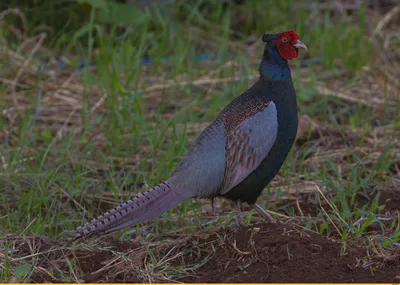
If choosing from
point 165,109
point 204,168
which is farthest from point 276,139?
point 165,109

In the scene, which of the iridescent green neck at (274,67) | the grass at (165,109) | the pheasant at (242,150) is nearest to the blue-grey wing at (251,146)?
the pheasant at (242,150)

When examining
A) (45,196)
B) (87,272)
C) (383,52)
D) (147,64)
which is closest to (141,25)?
(147,64)

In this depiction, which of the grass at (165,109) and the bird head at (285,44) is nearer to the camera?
the bird head at (285,44)

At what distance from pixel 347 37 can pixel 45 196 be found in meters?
3.39

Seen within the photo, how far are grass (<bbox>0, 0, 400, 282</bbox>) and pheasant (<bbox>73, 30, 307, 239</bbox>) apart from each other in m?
0.36

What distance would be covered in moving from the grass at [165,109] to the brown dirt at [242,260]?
7.4 inches

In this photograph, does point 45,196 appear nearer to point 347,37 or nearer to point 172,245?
point 172,245

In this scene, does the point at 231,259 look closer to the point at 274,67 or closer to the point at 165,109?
the point at 274,67

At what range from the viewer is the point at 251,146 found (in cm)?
420

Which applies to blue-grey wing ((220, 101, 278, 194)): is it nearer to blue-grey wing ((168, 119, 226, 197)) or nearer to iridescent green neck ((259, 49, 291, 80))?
blue-grey wing ((168, 119, 226, 197))

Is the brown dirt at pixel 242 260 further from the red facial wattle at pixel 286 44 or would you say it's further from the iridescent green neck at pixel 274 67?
the red facial wattle at pixel 286 44

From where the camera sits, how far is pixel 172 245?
4.12m

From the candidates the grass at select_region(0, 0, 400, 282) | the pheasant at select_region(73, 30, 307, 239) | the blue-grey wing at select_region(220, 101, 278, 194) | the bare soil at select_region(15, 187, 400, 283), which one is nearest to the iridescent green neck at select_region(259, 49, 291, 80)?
the pheasant at select_region(73, 30, 307, 239)

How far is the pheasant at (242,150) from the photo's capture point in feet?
13.7
